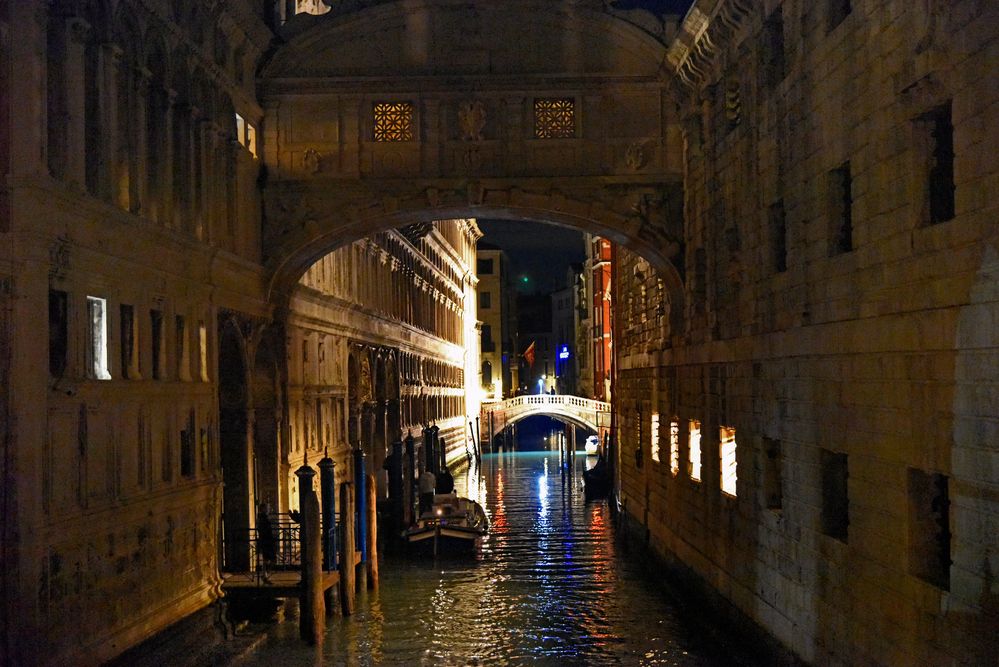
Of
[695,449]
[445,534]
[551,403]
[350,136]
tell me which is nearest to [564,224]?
[350,136]

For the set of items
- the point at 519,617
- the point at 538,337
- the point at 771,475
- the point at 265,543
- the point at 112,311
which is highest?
the point at 538,337

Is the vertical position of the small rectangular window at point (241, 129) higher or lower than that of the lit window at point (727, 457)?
higher

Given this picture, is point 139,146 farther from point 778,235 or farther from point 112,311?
point 778,235

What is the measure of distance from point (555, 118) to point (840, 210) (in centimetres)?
833

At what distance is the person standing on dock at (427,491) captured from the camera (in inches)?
981

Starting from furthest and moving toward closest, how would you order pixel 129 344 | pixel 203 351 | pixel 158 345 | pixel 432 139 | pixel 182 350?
1. pixel 432 139
2. pixel 203 351
3. pixel 182 350
4. pixel 158 345
5. pixel 129 344

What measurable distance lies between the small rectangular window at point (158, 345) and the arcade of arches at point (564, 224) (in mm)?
33

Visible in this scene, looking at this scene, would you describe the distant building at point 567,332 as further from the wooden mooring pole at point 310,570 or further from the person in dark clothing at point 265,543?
the wooden mooring pole at point 310,570

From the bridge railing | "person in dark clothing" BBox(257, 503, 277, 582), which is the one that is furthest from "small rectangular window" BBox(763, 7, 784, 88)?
the bridge railing

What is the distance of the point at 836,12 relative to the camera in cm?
1076

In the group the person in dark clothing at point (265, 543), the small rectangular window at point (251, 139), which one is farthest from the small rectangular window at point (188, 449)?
the small rectangular window at point (251, 139)

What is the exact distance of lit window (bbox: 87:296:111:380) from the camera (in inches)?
446

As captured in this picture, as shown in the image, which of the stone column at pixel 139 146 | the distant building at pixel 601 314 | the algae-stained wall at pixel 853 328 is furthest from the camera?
the distant building at pixel 601 314

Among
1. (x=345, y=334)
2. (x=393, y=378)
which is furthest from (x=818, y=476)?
(x=393, y=378)
